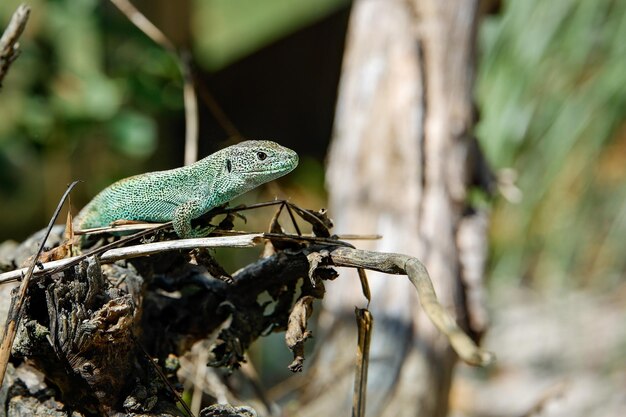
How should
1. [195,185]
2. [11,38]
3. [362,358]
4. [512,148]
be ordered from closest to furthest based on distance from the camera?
[362,358], [195,185], [11,38], [512,148]

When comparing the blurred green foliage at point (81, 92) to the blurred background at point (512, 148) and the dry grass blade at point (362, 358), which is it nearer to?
the blurred background at point (512, 148)

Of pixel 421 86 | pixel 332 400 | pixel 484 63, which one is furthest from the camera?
pixel 484 63

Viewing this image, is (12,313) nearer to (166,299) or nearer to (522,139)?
(166,299)

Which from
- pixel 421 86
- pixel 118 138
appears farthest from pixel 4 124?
pixel 421 86

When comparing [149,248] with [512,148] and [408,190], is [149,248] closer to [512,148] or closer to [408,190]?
[408,190]

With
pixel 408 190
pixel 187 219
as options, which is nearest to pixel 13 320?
pixel 187 219
